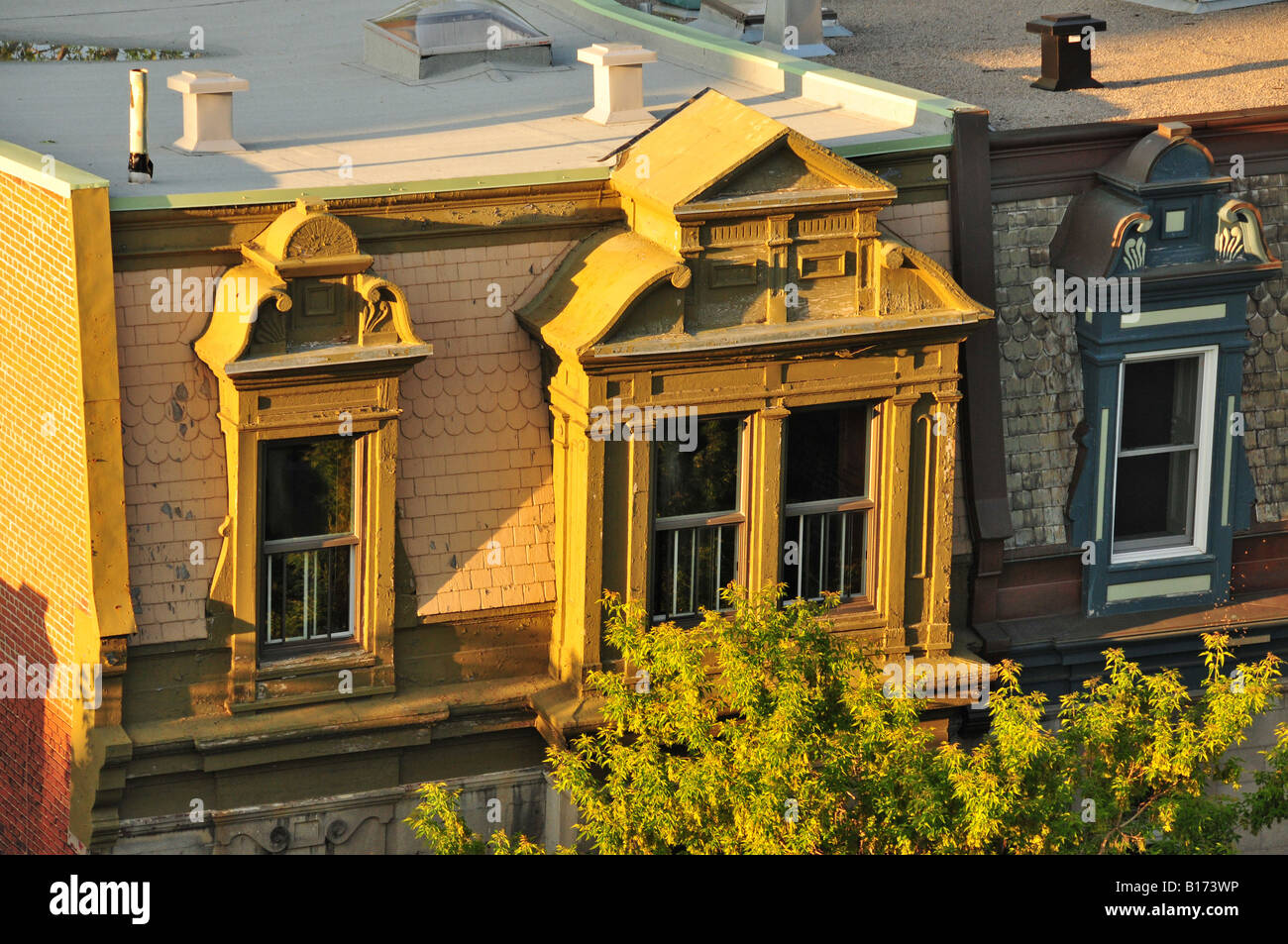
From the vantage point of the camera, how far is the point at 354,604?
714 inches

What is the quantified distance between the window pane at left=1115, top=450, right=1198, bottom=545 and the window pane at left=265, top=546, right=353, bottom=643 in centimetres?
734

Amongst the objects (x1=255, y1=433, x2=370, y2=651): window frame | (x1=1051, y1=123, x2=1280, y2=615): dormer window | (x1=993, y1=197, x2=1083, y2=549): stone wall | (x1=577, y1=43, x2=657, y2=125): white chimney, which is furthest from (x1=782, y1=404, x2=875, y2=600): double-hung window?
(x1=577, y1=43, x2=657, y2=125): white chimney

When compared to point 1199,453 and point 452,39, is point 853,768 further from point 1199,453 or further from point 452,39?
point 452,39

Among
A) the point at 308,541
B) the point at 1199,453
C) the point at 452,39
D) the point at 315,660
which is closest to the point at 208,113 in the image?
the point at 308,541

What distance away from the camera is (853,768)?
15734mm

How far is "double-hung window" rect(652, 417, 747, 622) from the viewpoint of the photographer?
725 inches

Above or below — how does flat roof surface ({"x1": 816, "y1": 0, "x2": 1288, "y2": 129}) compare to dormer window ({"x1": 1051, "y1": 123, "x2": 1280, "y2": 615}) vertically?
above

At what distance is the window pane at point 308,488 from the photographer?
17.7 meters

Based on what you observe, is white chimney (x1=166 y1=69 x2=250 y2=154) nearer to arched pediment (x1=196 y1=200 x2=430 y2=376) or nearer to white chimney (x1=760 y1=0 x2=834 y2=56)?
arched pediment (x1=196 y1=200 x2=430 y2=376)

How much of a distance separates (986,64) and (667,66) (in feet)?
11.5

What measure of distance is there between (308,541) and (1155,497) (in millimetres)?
8070

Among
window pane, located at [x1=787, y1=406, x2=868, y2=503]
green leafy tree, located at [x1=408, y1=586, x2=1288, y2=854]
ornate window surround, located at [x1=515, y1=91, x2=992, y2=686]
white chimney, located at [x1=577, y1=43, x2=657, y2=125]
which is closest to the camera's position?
green leafy tree, located at [x1=408, y1=586, x2=1288, y2=854]

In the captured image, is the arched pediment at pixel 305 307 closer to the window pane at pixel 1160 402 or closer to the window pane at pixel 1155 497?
the window pane at pixel 1160 402

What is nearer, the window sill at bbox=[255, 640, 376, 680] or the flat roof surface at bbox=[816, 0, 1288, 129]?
the window sill at bbox=[255, 640, 376, 680]
